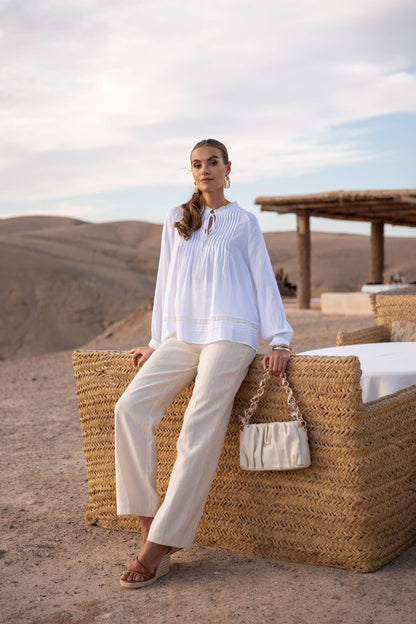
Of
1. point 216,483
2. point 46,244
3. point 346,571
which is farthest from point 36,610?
point 46,244

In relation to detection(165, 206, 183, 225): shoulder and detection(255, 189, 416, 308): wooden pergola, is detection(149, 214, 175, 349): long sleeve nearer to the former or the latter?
detection(165, 206, 183, 225): shoulder

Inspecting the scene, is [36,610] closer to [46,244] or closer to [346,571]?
[346,571]

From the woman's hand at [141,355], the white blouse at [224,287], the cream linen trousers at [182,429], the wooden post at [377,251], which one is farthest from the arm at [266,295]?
the wooden post at [377,251]

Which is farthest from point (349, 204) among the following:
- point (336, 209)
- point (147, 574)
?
point (147, 574)

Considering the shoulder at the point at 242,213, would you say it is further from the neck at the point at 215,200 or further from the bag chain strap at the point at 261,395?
the bag chain strap at the point at 261,395

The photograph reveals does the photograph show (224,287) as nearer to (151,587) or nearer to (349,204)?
(151,587)

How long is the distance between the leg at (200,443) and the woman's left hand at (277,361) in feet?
0.33

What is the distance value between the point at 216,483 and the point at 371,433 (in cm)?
67

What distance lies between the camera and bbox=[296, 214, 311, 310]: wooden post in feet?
48.7

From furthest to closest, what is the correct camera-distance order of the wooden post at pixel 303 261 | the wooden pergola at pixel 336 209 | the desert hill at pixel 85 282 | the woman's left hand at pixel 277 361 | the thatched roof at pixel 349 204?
the desert hill at pixel 85 282
the wooden post at pixel 303 261
the wooden pergola at pixel 336 209
the thatched roof at pixel 349 204
the woman's left hand at pixel 277 361

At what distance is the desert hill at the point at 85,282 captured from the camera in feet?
77.5

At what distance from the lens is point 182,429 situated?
268 centimetres

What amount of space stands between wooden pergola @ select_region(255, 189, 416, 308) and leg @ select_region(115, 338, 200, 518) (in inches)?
416

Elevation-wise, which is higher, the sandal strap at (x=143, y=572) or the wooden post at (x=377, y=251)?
the wooden post at (x=377, y=251)
